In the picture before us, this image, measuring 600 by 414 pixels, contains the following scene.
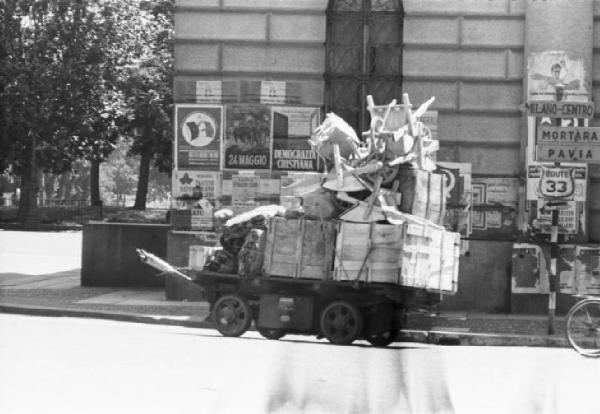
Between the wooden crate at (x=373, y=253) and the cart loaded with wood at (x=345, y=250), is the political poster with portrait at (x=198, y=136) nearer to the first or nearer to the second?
the cart loaded with wood at (x=345, y=250)

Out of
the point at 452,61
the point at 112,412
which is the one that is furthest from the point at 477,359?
the point at 452,61

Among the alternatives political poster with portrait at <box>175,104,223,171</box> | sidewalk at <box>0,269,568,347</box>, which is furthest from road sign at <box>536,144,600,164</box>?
political poster with portrait at <box>175,104,223,171</box>

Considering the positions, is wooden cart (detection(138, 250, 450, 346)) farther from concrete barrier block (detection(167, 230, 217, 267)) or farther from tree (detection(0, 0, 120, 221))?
tree (detection(0, 0, 120, 221))

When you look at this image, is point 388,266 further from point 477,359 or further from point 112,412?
point 112,412

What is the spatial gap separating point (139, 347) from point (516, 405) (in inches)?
187

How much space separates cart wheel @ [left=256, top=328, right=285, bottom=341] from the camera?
15.6 metres

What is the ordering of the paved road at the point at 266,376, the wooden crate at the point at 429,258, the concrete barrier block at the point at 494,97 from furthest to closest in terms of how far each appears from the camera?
the concrete barrier block at the point at 494,97
the wooden crate at the point at 429,258
the paved road at the point at 266,376

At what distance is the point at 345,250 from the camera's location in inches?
589

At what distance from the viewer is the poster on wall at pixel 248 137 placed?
2053cm

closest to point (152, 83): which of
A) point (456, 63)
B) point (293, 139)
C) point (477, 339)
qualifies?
point (293, 139)

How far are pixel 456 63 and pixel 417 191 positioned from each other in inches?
211

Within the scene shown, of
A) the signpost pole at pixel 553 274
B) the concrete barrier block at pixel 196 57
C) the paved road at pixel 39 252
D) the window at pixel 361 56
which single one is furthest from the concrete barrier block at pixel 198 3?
the paved road at pixel 39 252

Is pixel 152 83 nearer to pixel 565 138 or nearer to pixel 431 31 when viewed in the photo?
pixel 431 31

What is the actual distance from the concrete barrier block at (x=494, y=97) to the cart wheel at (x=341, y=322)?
6237 millimetres
